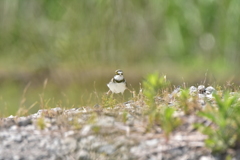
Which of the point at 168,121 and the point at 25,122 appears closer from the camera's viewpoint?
the point at 168,121

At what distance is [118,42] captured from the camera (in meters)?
9.03

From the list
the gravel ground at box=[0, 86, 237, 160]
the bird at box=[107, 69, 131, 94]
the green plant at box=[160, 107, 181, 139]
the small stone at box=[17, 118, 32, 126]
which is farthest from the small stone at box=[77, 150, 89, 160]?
the bird at box=[107, 69, 131, 94]

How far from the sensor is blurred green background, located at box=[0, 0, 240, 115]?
860 centimetres

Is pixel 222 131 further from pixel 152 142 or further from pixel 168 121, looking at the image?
pixel 152 142

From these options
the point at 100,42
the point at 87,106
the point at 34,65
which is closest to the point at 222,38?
the point at 100,42

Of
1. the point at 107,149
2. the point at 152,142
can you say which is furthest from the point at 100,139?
the point at 152,142

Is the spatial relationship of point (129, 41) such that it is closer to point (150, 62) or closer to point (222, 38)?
point (150, 62)

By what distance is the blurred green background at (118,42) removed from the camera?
8.60 meters

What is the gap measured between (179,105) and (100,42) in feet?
17.2

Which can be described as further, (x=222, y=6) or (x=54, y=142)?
(x=222, y=6)

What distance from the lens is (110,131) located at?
11.1 ft

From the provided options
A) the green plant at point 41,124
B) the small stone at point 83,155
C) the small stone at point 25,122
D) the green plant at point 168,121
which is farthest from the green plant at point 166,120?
the small stone at point 25,122

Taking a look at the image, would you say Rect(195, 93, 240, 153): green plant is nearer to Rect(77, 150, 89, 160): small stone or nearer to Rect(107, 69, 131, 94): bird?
Rect(77, 150, 89, 160): small stone

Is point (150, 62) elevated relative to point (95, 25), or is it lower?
lower
